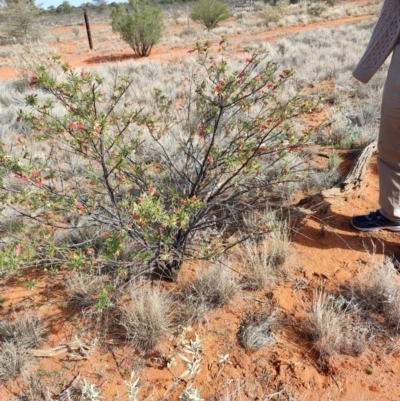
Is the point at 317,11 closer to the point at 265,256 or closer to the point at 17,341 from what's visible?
the point at 265,256

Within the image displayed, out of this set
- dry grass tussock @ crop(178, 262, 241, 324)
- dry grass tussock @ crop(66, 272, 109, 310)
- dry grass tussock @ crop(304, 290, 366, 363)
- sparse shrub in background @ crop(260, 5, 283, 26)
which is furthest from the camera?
sparse shrub in background @ crop(260, 5, 283, 26)

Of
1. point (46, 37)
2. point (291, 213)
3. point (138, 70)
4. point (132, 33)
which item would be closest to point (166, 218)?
point (291, 213)

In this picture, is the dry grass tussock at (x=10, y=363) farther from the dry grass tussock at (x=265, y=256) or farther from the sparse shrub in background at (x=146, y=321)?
the dry grass tussock at (x=265, y=256)

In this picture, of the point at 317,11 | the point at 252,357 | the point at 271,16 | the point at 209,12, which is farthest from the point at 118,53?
the point at 252,357

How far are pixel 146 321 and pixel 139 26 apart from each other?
1568 cm

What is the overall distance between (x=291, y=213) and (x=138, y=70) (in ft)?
26.3

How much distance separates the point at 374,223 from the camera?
2559mm

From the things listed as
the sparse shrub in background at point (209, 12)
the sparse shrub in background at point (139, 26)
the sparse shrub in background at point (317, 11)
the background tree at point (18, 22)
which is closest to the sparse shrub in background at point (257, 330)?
the sparse shrub in background at point (139, 26)

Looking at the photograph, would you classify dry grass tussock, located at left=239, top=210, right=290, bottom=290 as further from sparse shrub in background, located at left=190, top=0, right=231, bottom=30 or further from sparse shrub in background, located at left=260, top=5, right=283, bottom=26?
sparse shrub in background, located at left=190, top=0, right=231, bottom=30

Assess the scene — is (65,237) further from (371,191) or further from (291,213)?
(371,191)

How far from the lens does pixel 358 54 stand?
8.58 m

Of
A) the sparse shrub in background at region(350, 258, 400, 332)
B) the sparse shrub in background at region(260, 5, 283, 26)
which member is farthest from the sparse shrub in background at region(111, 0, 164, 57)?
the sparse shrub in background at region(350, 258, 400, 332)

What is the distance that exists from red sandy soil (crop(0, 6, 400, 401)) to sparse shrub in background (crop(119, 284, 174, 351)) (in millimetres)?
62

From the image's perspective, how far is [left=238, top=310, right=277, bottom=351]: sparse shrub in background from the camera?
1.84 meters
